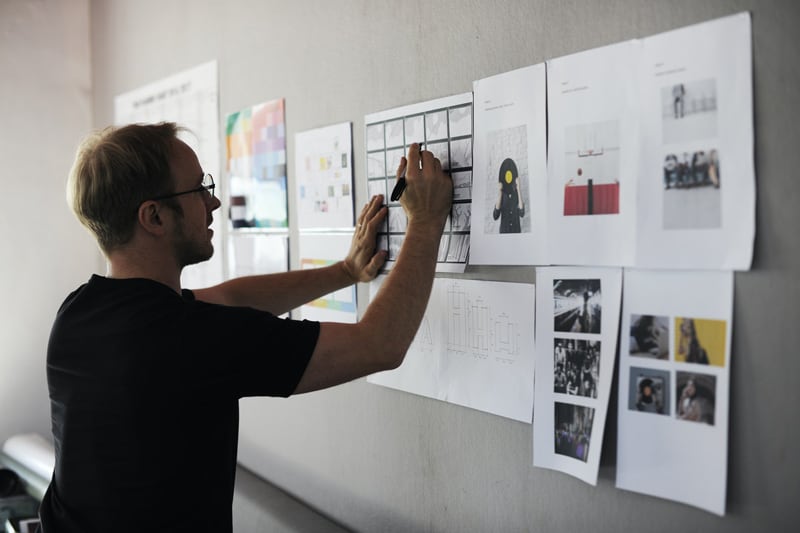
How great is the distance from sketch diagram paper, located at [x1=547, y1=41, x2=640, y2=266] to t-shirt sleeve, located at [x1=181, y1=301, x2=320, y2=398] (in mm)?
444

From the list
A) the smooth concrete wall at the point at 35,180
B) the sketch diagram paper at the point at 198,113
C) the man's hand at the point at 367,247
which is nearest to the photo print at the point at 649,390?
the man's hand at the point at 367,247

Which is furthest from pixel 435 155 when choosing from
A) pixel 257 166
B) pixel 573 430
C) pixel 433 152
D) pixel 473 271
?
pixel 257 166

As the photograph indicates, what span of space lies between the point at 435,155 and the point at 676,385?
0.60 metres

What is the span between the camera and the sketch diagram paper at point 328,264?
1.46m

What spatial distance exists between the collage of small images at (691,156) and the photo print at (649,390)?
0.22 meters

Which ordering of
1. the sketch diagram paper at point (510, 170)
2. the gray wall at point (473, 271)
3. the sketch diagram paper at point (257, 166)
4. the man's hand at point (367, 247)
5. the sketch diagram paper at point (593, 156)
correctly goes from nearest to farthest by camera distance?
the gray wall at point (473, 271)
the sketch diagram paper at point (593, 156)
the sketch diagram paper at point (510, 170)
the man's hand at point (367, 247)
the sketch diagram paper at point (257, 166)

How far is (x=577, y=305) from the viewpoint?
101 cm

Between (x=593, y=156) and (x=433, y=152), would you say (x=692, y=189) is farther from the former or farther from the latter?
(x=433, y=152)

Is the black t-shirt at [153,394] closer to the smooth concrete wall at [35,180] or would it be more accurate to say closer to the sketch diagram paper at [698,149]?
the sketch diagram paper at [698,149]

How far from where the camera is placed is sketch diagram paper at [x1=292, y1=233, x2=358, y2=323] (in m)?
1.46

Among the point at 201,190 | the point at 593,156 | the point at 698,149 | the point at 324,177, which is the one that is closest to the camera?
the point at 698,149

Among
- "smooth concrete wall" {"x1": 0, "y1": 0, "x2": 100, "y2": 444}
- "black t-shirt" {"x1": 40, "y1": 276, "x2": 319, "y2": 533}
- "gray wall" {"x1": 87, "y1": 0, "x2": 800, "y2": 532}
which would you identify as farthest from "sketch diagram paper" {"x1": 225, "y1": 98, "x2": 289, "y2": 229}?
"smooth concrete wall" {"x1": 0, "y1": 0, "x2": 100, "y2": 444}

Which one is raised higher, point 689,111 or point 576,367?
point 689,111

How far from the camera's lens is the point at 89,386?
1054 millimetres
